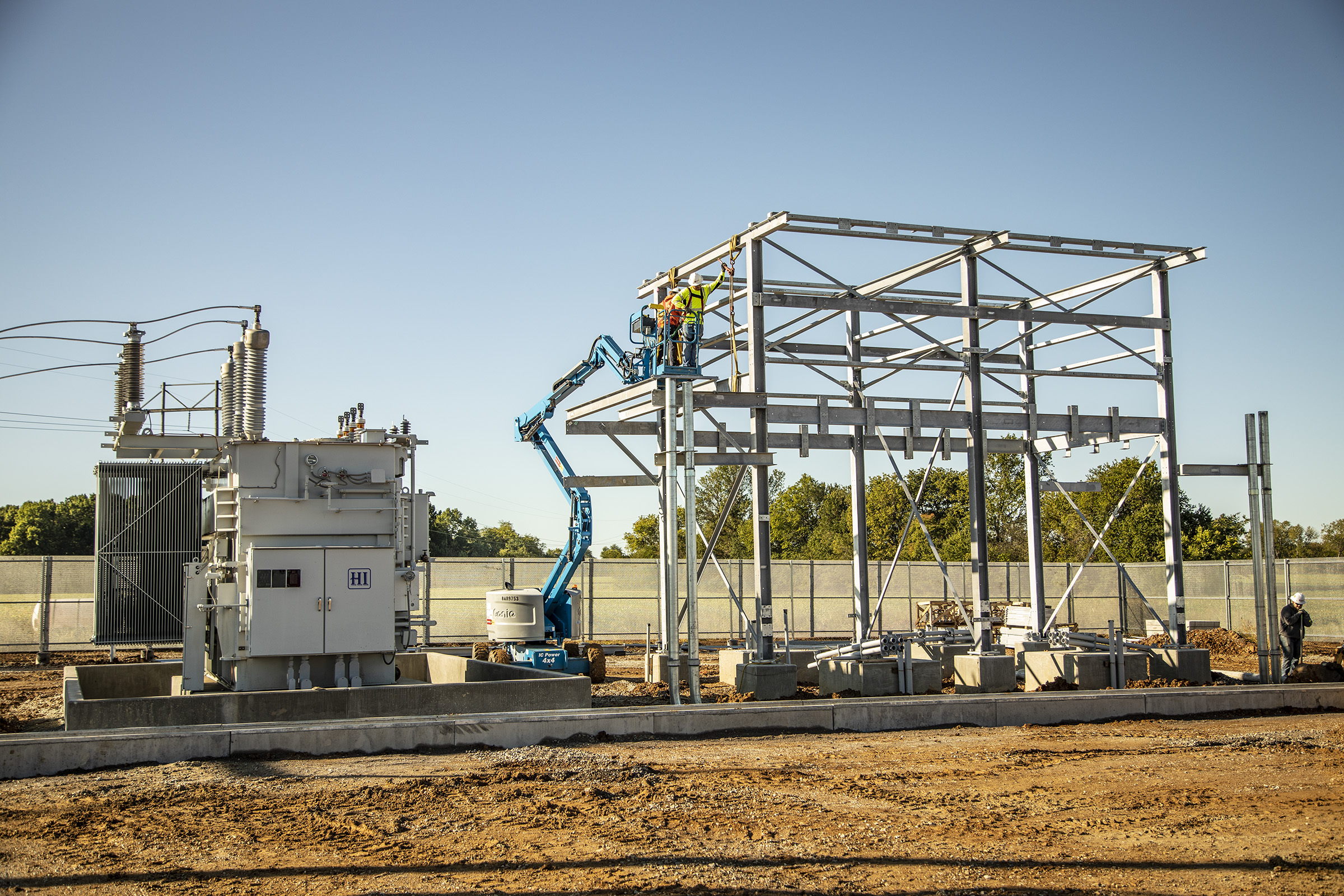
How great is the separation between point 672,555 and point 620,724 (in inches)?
97.8

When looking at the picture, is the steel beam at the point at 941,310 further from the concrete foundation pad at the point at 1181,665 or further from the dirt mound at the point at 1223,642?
the dirt mound at the point at 1223,642

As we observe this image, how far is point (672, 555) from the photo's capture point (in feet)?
48.5

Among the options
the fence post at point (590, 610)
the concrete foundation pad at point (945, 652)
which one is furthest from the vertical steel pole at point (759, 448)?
the fence post at point (590, 610)

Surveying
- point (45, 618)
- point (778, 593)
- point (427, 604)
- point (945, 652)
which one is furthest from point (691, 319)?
point (778, 593)

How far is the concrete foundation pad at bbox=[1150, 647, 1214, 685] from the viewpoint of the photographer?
19344mm

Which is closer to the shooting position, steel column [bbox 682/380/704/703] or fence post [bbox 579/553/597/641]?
steel column [bbox 682/380/704/703]

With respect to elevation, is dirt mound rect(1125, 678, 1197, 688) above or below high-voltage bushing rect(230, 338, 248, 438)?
below

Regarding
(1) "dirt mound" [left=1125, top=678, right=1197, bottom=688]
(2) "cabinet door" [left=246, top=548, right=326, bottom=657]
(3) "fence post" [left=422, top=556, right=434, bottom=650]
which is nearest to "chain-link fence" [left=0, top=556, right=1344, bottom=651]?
(3) "fence post" [left=422, top=556, right=434, bottom=650]

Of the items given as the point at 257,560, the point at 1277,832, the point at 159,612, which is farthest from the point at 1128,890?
the point at 159,612

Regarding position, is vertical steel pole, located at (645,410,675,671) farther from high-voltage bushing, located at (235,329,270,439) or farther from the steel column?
high-voltage bushing, located at (235,329,270,439)

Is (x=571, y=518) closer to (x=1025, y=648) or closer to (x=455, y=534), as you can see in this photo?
(x=1025, y=648)

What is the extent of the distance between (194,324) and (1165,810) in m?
15.5

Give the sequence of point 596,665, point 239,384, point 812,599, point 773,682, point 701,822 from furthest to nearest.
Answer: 1. point 812,599
2. point 596,665
3. point 239,384
4. point 773,682
5. point 701,822

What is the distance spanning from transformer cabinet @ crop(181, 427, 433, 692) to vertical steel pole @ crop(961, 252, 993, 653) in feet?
31.1
